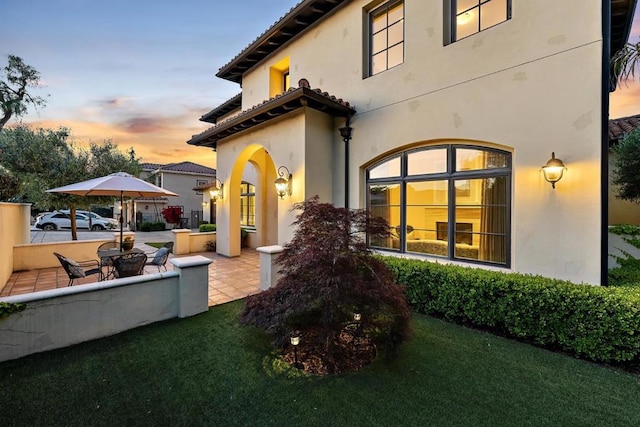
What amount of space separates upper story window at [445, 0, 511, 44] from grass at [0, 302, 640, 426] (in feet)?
20.6

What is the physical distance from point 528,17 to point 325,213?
5562 mm

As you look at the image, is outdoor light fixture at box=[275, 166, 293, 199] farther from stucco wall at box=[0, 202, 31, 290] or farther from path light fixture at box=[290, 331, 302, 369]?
stucco wall at box=[0, 202, 31, 290]

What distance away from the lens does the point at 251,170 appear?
13766 mm

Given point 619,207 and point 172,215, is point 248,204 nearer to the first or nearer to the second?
point 172,215

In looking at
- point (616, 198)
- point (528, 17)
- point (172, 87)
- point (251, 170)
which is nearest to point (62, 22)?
point (172, 87)

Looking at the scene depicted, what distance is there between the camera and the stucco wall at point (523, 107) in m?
4.57

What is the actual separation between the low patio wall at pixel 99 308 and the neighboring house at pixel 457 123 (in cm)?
365

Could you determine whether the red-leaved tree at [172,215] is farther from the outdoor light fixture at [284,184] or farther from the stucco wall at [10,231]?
the outdoor light fixture at [284,184]

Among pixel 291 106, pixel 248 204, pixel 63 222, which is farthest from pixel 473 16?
pixel 63 222

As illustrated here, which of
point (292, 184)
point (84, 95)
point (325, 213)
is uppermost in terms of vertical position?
point (84, 95)

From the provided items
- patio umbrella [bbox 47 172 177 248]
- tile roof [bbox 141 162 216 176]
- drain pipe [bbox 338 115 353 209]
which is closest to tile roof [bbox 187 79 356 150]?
drain pipe [bbox 338 115 353 209]

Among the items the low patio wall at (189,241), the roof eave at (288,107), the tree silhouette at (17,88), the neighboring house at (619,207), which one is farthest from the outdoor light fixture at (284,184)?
the tree silhouette at (17,88)

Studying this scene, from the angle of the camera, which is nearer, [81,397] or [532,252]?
[81,397]

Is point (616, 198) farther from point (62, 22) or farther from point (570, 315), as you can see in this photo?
point (62, 22)
